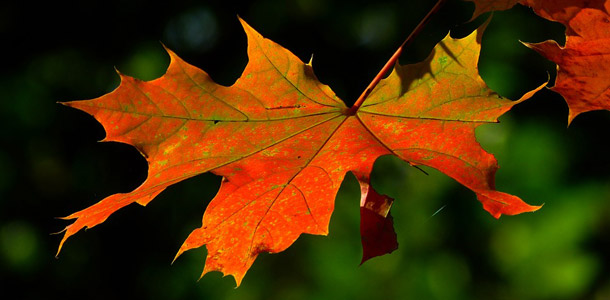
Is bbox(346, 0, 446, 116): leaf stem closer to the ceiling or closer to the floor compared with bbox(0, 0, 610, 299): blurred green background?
closer to the ceiling

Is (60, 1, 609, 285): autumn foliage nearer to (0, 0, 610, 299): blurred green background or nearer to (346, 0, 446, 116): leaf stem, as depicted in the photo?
(346, 0, 446, 116): leaf stem

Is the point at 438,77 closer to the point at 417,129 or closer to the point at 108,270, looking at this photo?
the point at 417,129

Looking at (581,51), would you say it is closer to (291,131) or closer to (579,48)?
(579,48)

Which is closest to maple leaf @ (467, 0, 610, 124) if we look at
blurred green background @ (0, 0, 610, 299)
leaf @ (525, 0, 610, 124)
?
leaf @ (525, 0, 610, 124)

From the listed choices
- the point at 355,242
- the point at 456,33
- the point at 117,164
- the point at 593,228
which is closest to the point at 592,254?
the point at 593,228

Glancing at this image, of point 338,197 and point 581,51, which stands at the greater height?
point 581,51

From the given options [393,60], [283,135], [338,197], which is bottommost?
[338,197]

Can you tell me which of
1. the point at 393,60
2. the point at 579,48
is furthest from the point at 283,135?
the point at 579,48
